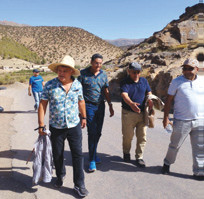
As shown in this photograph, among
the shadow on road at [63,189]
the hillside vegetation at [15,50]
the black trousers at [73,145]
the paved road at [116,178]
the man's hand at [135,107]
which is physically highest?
the hillside vegetation at [15,50]

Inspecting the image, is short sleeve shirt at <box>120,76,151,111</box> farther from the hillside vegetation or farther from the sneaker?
the hillside vegetation

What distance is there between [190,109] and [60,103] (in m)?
1.85

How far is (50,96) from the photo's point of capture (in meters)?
3.01

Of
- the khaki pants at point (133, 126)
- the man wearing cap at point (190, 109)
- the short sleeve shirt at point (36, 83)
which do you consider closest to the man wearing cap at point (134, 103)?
the khaki pants at point (133, 126)

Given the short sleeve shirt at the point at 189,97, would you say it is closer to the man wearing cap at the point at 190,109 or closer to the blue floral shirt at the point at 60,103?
the man wearing cap at the point at 190,109

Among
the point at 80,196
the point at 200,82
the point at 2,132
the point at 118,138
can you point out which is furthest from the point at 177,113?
the point at 2,132

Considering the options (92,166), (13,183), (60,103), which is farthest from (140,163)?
(13,183)

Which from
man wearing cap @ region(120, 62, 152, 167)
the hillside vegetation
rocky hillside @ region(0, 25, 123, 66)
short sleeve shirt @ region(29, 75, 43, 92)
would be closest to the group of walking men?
man wearing cap @ region(120, 62, 152, 167)

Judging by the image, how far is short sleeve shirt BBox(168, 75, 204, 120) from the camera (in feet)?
10.7

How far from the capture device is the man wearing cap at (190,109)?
128 inches

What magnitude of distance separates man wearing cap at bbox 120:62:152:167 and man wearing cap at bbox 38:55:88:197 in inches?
34.9

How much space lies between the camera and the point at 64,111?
3029 mm

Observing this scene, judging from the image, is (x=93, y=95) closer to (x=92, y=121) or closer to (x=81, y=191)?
(x=92, y=121)

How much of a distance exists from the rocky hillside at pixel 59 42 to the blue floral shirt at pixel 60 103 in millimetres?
74678
